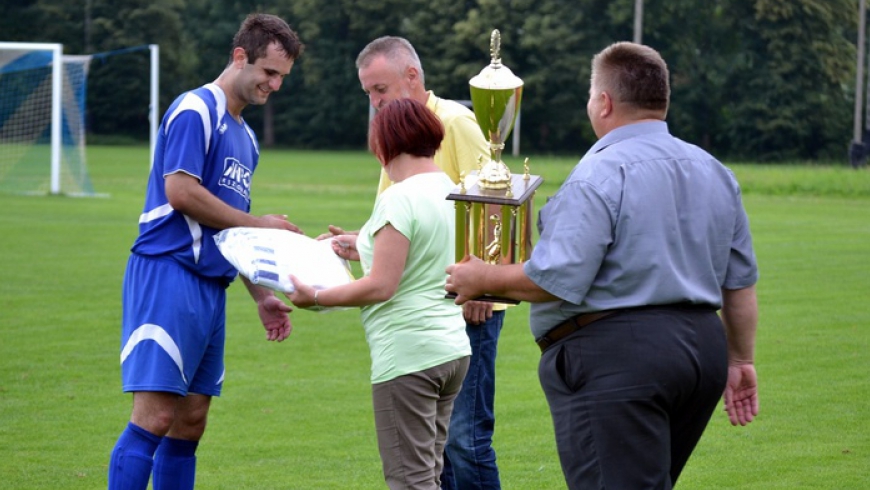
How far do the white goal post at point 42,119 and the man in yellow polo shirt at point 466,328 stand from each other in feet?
73.9

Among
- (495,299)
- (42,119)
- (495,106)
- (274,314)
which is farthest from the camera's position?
(42,119)

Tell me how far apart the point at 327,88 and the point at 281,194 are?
4311 centimetres

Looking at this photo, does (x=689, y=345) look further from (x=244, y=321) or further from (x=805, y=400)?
(x=244, y=321)

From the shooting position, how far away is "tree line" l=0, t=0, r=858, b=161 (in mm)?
60562

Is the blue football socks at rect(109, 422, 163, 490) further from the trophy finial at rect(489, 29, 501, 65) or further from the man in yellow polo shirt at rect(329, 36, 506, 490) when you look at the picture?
the trophy finial at rect(489, 29, 501, 65)

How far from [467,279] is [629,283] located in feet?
1.68

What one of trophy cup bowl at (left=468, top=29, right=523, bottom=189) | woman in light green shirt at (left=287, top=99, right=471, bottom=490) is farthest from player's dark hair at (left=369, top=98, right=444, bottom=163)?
trophy cup bowl at (left=468, top=29, right=523, bottom=189)

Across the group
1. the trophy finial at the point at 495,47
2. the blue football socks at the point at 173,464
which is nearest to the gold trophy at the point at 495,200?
the trophy finial at the point at 495,47

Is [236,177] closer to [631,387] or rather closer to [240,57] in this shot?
[240,57]

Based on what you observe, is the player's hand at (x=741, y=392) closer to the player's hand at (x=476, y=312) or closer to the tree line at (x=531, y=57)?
the player's hand at (x=476, y=312)

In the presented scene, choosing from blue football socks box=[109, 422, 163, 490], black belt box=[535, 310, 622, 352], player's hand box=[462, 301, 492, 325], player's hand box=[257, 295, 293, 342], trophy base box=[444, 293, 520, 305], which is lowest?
blue football socks box=[109, 422, 163, 490]

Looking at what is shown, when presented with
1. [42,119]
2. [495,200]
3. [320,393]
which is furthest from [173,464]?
[42,119]

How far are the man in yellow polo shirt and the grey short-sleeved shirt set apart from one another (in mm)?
1407

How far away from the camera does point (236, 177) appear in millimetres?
5223
